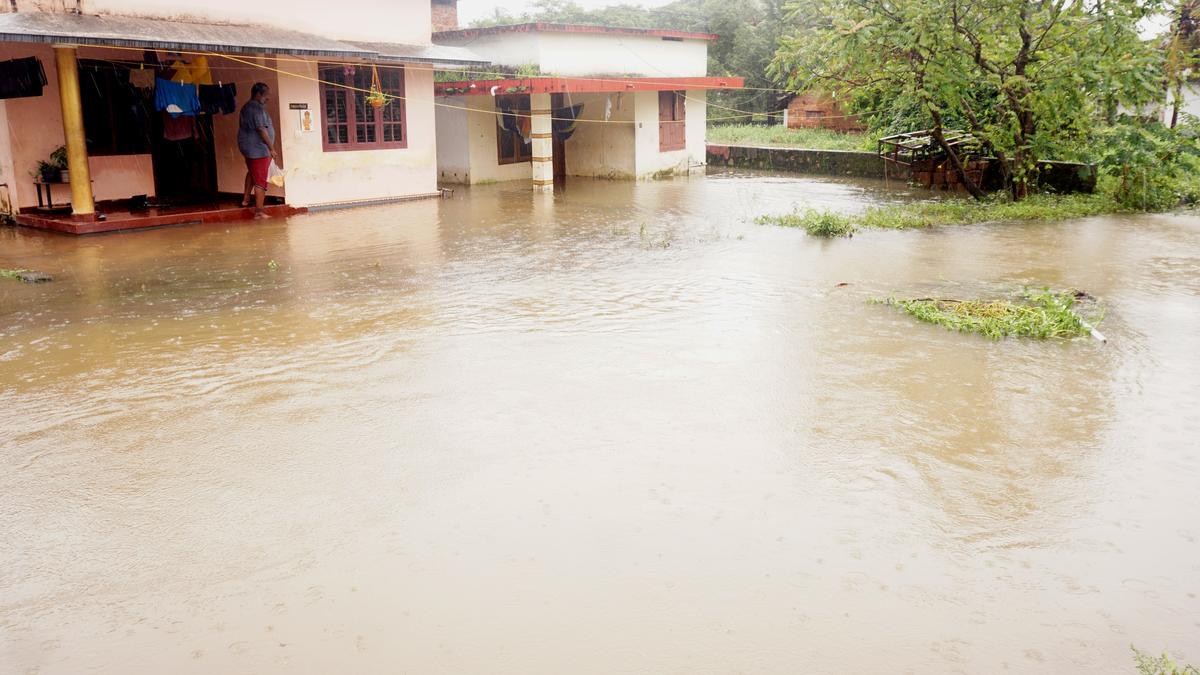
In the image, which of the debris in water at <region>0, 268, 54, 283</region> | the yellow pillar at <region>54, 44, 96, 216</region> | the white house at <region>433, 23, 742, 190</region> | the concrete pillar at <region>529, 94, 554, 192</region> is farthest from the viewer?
the white house at <region>433, 23, 742, 190</region>

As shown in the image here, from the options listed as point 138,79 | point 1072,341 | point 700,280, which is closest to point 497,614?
point 1072,341

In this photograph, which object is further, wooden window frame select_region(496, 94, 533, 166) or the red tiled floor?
wooden window frame select_region(496, 94, 533, 166)

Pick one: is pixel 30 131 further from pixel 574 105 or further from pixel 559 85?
pixel 574 105

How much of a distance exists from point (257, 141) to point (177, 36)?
6.75 ft

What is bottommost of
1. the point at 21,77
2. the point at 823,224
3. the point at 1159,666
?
the point at 1159,666

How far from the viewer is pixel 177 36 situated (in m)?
13.3

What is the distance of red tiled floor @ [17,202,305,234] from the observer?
13.7 m

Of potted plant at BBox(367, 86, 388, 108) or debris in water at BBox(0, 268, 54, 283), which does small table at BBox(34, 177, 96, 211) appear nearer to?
debris in water at BBox(0, 268, 54, 283)

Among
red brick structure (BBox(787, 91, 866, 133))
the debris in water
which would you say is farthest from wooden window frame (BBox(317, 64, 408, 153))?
red brick structure (BBox(787, 91, 866, 133))

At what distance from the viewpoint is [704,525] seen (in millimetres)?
4848

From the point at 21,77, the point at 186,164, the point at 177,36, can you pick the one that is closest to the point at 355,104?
the point at 186,164

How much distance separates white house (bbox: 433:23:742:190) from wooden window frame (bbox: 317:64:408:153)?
227cm

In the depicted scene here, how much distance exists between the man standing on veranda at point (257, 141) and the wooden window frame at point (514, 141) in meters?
7.25

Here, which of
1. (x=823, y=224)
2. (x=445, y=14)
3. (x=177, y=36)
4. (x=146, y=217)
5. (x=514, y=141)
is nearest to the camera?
(x=177, y=36)
